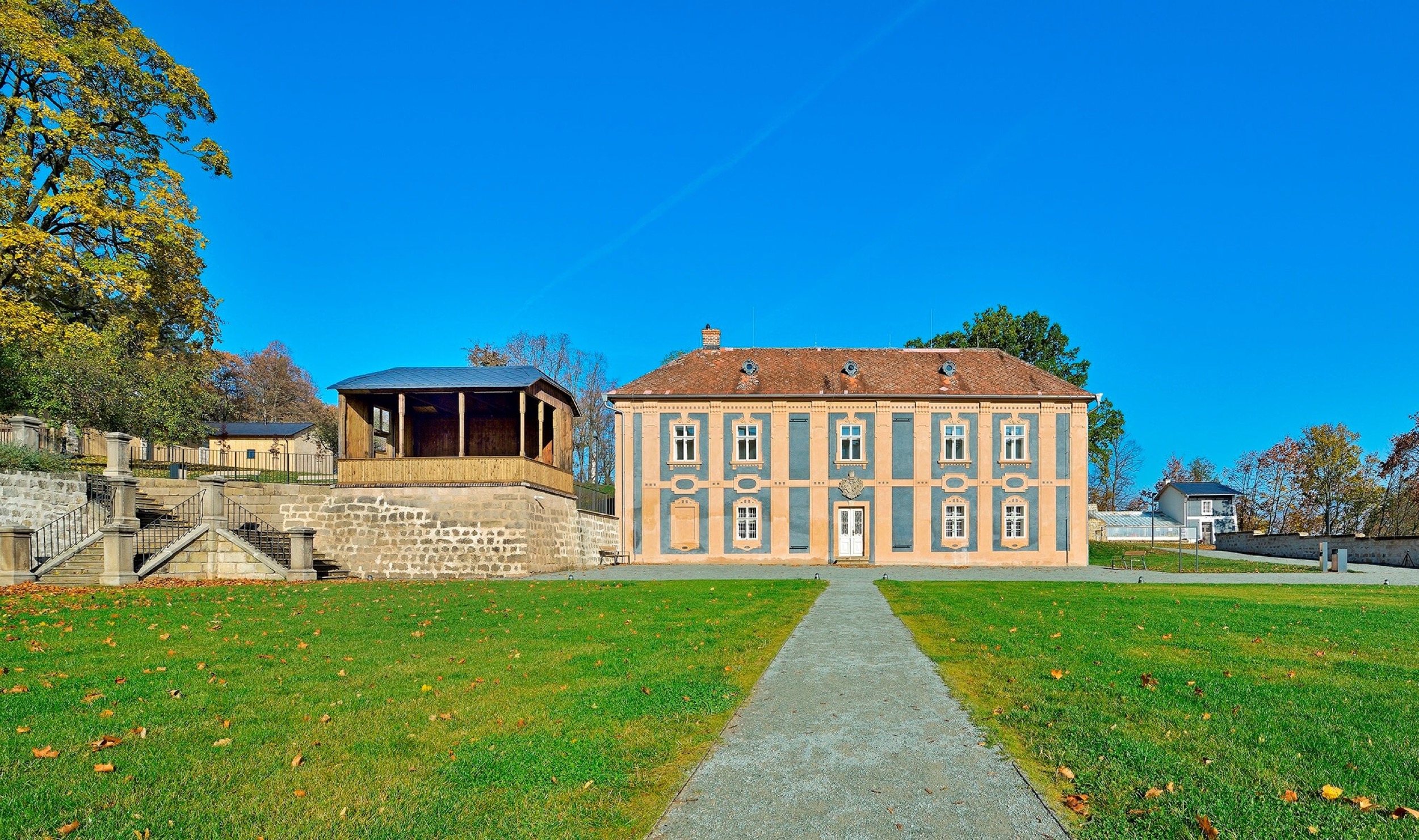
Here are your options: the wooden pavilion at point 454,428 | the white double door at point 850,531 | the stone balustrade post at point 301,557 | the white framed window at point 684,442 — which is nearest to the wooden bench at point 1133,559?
the white double door at point 850,531

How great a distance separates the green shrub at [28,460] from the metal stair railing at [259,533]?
381 cm

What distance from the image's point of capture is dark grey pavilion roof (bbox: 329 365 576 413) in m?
24.8

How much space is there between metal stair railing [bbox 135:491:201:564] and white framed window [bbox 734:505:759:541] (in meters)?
18.6

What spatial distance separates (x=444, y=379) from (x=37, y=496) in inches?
399

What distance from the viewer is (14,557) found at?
676 inches

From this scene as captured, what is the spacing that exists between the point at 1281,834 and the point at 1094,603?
12.0m

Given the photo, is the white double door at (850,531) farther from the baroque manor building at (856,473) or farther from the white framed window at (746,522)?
the white framed window at (746,522)

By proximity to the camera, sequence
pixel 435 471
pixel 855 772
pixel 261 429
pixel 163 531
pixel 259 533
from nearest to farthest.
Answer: pixel 855 772
pixel 163 531
pixel 259 533
pixel 435 471
pixel 261 429

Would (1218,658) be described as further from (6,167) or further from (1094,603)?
(6,167)

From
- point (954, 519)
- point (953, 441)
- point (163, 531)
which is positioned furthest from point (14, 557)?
point (953, 441)

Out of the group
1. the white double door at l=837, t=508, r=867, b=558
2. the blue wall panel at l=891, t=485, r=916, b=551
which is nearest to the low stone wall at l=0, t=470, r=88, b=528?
the white double door at l=837, t=508, r=867, b=558

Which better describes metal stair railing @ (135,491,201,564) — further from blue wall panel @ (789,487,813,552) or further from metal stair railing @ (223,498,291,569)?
blue wall panel @ (789,487,813,552)

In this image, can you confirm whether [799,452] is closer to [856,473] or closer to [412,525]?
[856,473]

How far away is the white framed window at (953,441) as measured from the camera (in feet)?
110
